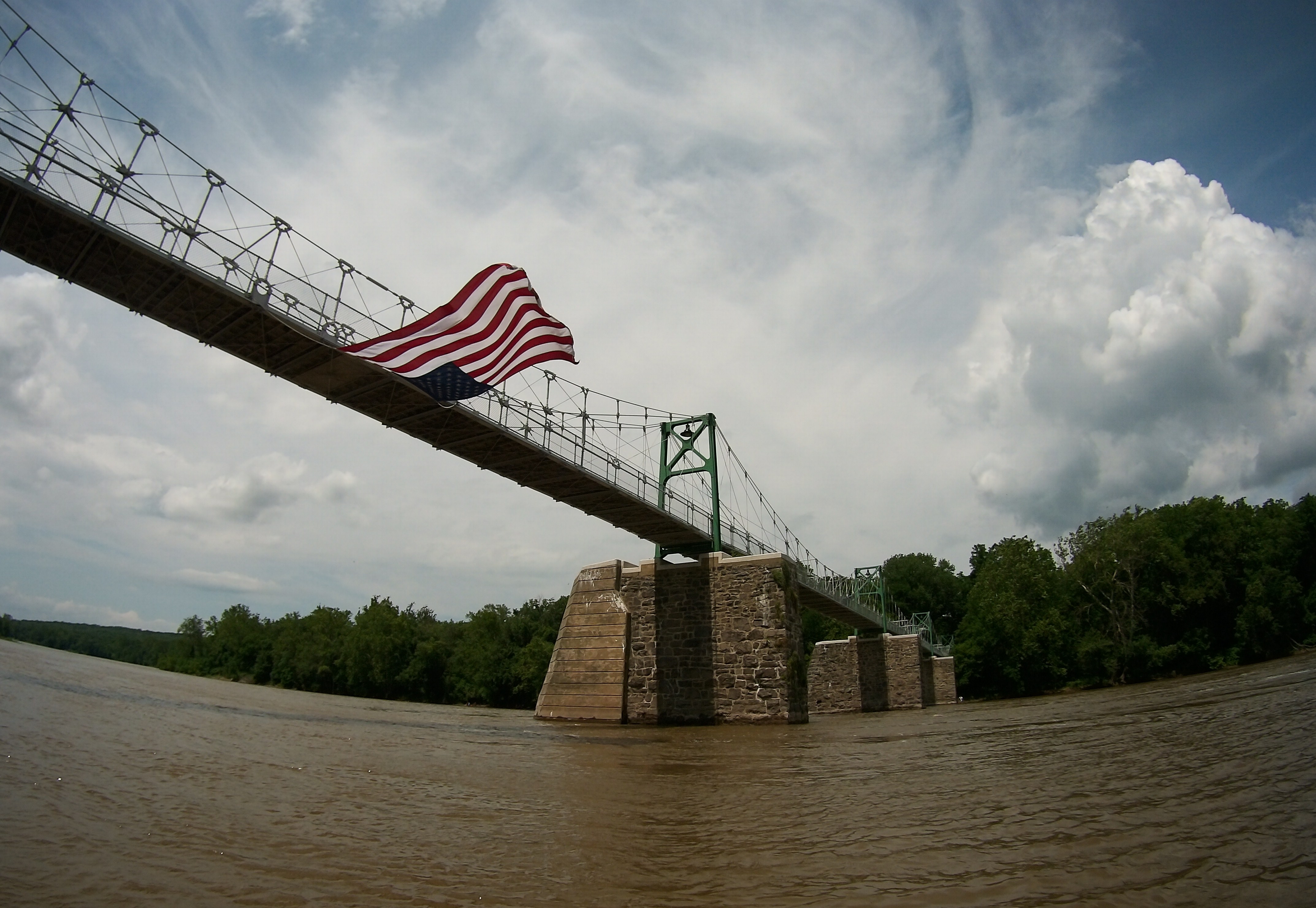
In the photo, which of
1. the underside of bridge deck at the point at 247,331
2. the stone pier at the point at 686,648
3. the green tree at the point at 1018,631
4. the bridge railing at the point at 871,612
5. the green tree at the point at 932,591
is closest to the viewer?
the underside of bridge deck at the point at 247,331

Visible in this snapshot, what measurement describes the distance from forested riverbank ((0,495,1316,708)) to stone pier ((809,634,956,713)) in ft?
43.3

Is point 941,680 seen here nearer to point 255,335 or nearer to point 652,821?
point 255,335

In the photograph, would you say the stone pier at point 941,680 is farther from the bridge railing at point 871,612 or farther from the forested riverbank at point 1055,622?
the forested riverbank at point 1055,622

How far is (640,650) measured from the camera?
23000 mm

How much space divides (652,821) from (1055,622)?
58094 mm

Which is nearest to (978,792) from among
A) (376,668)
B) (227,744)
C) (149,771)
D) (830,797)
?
(830,797)

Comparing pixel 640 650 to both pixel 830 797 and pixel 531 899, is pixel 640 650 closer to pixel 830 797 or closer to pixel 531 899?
pixel 830 797

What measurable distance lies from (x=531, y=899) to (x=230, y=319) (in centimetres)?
1595

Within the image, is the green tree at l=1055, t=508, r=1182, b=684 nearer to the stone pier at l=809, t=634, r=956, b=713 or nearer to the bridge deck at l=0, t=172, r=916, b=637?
the stone pier at l=809, t=634, r=956, b=713

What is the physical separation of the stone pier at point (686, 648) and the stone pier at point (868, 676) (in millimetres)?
24022

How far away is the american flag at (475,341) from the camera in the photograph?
1563 centimetres

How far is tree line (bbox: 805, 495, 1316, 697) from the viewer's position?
4541 centimetres

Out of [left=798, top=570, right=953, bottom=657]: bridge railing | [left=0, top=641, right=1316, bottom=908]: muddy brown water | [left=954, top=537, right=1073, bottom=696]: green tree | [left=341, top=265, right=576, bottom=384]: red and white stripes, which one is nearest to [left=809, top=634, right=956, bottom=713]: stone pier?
[left=798, top=570, right=953, bottom=657]: bridge railing

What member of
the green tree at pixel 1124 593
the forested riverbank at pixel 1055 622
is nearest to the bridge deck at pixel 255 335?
the forested riverbank at pixel 1055 622
